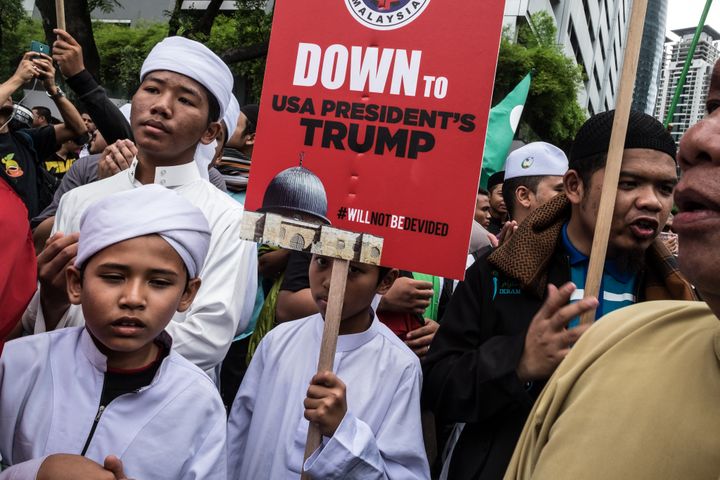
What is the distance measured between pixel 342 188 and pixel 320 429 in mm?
731

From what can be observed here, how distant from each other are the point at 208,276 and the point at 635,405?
64.4 inches

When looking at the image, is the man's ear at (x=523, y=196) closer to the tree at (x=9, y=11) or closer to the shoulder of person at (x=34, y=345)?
the shoulder of person at (x=34, y=345)

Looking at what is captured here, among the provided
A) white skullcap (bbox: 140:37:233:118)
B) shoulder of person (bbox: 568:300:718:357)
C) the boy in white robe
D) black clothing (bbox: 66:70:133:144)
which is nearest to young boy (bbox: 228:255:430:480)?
the boy in white robe

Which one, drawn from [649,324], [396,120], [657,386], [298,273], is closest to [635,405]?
[657,386]

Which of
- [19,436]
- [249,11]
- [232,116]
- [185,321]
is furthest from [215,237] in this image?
[249,11]

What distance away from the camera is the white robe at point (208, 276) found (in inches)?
93.1

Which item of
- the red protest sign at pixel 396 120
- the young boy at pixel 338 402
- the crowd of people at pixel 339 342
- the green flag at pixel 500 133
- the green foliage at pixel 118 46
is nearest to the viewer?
the crowd of people at pixel 339 342

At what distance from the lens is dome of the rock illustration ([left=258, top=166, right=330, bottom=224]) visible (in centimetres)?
217

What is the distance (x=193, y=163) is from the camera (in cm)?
282

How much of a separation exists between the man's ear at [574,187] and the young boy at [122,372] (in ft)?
4.15

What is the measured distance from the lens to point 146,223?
2.03 m

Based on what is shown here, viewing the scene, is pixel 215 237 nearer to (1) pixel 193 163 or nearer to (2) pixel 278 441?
(1) pixel 193 163

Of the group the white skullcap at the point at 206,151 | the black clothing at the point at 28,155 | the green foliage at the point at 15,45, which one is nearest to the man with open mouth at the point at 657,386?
the white skullcap at the point at 206,151

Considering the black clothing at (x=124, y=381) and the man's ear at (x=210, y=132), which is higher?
the man's ear at (x=210, y=132)
